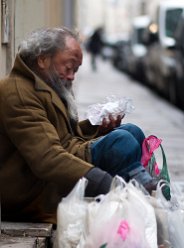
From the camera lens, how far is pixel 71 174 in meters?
4.09

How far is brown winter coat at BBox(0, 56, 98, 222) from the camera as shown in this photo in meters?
4.09

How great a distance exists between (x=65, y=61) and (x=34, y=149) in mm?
562

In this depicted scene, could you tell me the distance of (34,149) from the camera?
161 inches

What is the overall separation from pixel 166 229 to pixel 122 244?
0.48 m

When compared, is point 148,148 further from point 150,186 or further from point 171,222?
point 171,222

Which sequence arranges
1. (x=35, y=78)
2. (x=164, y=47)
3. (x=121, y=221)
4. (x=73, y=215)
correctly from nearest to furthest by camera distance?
(x=121, y=221)
(x=73, y=215)
(x=35, y=78)
(x=164, y=47)

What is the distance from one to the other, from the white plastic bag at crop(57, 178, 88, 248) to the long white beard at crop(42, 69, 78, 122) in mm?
728

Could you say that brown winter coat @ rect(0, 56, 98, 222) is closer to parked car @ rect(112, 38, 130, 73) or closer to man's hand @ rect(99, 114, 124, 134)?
man's hand @ rect(99, 114, 124, 134)

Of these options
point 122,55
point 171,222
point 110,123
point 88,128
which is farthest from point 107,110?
point 122,55

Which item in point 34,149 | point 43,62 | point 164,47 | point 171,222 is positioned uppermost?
point 43,62

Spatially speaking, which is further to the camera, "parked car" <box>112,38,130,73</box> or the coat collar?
"parked car" <box>112,38,130,73</box>

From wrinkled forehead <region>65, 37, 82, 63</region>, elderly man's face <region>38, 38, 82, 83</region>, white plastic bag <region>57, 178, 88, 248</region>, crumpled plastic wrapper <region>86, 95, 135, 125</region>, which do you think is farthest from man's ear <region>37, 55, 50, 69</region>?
white plastic bag <region>57, 178, 88, 248</region>

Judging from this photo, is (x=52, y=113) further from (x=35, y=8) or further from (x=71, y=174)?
(x=35, y=8)

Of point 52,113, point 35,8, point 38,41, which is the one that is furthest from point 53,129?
point 35,8
